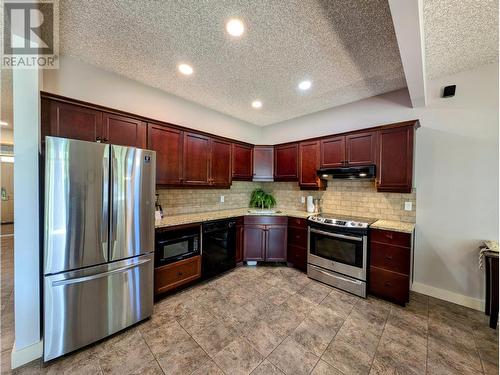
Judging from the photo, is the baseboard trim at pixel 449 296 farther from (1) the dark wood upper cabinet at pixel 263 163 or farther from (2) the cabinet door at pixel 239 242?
(1) the dark wood upper cabinet at pixel 263 163

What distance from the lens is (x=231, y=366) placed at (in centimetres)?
158

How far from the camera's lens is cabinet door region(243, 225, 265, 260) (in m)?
3.52

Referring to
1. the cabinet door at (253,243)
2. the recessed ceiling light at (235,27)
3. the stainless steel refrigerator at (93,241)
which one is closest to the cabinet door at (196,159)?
the stainless steel refrigerator at (93,241)

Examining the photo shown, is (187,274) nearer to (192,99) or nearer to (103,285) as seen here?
(103,285)

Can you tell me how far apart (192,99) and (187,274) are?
278cm

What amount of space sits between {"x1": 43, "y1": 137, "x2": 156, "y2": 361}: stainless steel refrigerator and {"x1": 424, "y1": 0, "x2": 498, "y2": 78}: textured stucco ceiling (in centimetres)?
296

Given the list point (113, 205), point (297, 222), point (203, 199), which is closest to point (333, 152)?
point (297, 222)

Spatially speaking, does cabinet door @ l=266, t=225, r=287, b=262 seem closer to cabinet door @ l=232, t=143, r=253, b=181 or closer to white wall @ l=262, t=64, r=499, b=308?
cabinet door @ l=232, t=143, r=253, b=181

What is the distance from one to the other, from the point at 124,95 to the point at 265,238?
10.1 ft

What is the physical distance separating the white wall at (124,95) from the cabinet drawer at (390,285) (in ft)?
11.4

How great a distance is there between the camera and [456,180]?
8.16ft

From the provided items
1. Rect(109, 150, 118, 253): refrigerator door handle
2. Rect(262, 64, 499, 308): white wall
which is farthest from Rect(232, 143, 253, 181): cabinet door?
Rect(262, 64, 499, 308): white wall

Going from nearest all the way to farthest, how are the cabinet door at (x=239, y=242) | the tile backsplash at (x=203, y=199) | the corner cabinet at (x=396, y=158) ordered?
1. the corner cabinet at (x=396, y=158)
2. the tile backsplash at (x=203, y=199)
3. the cabinet door at (x=239, y=242)

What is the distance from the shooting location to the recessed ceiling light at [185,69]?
2.36 meters
